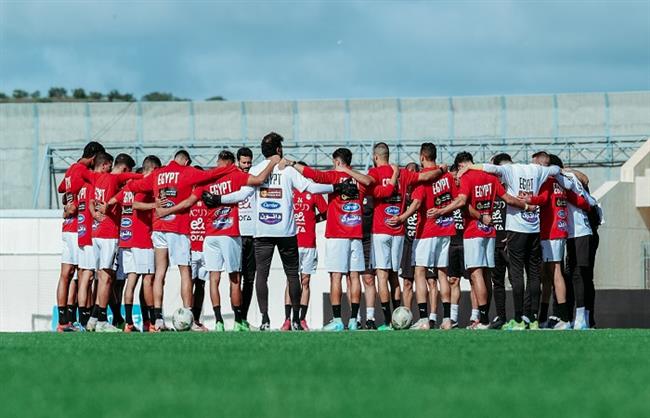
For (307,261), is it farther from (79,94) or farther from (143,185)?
(79,94)

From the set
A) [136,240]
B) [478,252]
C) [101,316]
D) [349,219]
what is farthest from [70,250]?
[478,252]

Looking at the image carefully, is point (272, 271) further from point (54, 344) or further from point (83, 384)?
point (83, 384)

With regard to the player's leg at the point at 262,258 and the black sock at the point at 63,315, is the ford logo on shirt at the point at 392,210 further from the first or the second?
the black sock at the point at 63,315

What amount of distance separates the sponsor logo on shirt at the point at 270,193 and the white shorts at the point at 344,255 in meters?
1.11

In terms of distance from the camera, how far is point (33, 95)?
11881 centimetres

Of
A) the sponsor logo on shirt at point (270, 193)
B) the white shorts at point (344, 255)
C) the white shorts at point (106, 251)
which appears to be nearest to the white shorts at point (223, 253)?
the sponsor logo on shirt at point (270, 193)

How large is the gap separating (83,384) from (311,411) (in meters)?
1.73

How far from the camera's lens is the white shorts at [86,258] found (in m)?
15.6

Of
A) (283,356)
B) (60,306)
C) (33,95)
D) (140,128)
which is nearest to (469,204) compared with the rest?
(60,306)

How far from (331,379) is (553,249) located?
877 centimetres

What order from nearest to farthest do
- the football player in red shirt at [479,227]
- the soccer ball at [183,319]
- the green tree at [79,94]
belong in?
1. the soccer ball at [183,319]
2. the football player in red shirt at [479,227]
3. the green tree at [79,94]

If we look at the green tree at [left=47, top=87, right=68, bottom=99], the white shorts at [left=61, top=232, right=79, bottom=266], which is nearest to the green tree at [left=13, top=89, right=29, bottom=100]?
the green tree at [left=47, top=87, right=68, bottom=99]

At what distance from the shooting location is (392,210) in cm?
1506

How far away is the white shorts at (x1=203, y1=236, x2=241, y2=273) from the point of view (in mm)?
14398
